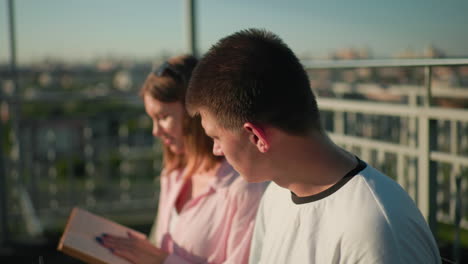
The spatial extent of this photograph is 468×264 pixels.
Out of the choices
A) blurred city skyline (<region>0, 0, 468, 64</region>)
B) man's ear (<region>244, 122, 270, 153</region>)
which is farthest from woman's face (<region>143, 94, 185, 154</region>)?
blurred city skyline (<region>0, 0, 468, 64</region>)

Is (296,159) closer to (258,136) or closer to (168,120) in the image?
(258,136)

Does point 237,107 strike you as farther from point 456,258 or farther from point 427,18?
point 427,18

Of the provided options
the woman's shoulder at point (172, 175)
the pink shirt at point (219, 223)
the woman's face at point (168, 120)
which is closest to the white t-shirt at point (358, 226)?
the pink shirt at point (219, 223)

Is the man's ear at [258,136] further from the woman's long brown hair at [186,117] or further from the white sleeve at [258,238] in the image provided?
the woman's long brown hair at [186,117]

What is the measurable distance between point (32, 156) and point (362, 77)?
10.7 feet

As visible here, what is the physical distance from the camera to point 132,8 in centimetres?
605

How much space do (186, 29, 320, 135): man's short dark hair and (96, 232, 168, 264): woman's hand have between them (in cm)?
73

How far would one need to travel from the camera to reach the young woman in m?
1.65

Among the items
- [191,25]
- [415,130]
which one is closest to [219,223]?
[415,130]

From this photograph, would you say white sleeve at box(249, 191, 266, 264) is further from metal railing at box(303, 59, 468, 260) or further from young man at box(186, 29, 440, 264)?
metal railing at box(303, 59, 468, 260)

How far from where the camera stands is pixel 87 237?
165 centimetres

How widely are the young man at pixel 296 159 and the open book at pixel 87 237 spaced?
0.64 meters

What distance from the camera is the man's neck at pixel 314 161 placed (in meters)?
1.05

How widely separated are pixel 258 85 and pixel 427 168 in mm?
1225
